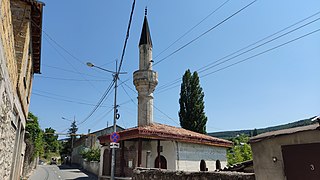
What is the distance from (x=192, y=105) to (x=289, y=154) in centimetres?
2754

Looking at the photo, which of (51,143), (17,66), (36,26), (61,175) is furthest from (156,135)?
(51,143)

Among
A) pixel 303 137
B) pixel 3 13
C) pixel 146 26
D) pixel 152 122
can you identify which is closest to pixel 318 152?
pixel 303 137

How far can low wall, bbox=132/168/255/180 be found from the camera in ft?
19.4

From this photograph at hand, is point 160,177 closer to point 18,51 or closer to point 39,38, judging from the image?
point 18,51

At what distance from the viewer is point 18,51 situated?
7.00 metres

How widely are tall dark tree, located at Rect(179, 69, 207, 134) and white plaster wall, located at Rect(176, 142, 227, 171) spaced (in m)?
10.1

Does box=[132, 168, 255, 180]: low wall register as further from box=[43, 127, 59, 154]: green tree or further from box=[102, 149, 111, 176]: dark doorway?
box=[43, 127, 59, 154]: green tree

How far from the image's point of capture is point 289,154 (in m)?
4.50

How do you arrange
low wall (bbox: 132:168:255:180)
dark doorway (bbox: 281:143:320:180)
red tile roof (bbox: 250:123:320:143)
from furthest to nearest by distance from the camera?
low wall (bbox: 132:168:255:180)
red tile roof (bbox: 250:123:320:143)
dark doorway (bbox: 281:143:320:180)

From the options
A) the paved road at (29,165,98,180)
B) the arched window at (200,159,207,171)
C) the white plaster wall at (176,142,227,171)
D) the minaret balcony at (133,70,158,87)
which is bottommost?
the paved road at (29,165,98,180)

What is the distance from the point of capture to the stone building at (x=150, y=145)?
15.9 meters

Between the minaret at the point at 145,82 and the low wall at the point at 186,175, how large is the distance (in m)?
7.38

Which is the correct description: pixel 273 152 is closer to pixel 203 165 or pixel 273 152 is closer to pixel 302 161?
pixel 302 161

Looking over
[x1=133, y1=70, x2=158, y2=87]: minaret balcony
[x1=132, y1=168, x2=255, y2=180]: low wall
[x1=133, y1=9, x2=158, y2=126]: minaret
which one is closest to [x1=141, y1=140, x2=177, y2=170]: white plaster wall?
[x1=133, y1=9, x2=158, y2=126]: minaret
